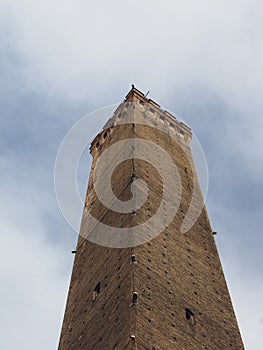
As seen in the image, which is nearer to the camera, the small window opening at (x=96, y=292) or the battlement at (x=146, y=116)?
the small window opening at (x=96, y=292)

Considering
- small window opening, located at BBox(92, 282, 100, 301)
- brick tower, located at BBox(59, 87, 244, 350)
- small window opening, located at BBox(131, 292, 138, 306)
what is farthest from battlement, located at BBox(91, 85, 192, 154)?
small window opening, located at BBox(131, 292, 138, 306)

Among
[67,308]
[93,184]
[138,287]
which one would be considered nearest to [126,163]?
[93,184]

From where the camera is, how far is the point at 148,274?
1235 cm

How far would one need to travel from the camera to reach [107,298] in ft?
41.5

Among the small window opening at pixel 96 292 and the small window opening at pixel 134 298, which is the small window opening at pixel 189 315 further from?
the small window opening at pixel 96 292

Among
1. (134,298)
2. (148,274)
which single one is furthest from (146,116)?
(134,298)

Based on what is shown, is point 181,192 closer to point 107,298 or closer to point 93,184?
point 93,184

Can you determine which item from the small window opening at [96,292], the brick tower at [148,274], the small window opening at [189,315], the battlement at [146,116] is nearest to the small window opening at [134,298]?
the brick tower at [148,274]

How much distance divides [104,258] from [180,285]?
2.09 m

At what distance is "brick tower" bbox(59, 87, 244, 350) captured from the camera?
11.4m

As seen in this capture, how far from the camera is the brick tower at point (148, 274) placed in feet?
37.4

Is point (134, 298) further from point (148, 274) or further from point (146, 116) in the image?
point (146, 116)

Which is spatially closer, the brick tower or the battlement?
the brick tower

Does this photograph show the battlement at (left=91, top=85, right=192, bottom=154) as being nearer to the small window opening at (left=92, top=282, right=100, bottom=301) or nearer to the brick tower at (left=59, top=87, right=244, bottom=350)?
the brick tower at (left=59, top=87, right=244, bottom=350)
